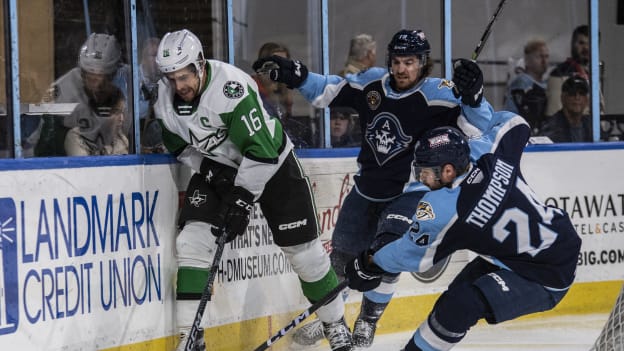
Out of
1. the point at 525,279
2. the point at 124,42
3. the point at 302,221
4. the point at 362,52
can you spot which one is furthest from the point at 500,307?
the point at 362,52

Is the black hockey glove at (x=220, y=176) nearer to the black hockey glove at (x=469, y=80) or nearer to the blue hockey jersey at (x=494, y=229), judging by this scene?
the blue hockey jersey at (x=494, y=229)

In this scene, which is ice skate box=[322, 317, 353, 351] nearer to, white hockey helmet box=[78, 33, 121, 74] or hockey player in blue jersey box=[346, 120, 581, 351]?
hockey player in blue jersey box=[346, 120, 581, 351]

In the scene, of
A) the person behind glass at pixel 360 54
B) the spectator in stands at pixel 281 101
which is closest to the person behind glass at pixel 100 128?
the spectator in stands at pixel 281 101

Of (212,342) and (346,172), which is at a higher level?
(346,172)

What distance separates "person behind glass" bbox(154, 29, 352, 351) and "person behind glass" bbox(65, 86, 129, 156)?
0.18 m

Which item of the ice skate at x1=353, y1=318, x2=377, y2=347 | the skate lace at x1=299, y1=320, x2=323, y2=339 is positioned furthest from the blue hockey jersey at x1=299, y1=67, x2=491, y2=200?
the skate lace at x1=299, y1=320, x2=323, y2=339

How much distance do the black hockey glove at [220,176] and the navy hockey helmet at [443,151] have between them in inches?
Result: 37.1

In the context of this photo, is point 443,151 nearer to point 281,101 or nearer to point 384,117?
point 384,117

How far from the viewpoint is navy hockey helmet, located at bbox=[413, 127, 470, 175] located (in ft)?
11.8

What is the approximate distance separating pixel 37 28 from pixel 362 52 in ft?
6.42

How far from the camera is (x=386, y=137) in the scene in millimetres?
4684

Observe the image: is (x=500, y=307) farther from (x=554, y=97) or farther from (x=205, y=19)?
(x=554, y=97)

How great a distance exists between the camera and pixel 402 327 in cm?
559

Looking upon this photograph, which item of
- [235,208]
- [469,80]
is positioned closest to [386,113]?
[469,80]
